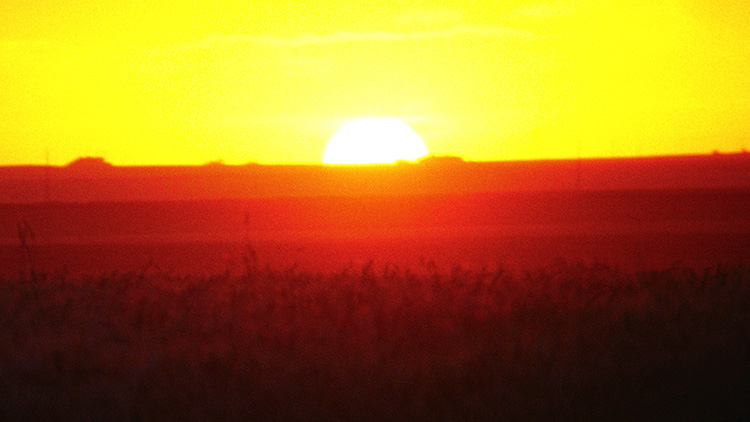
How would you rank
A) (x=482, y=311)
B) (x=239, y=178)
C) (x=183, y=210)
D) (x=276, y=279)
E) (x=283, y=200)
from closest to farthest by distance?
1. (x=482, y=311)
2. (x=276, y=279)
3. (x=183, y=210)
4. (x=283, y=200)
5. (x=239, y=178)

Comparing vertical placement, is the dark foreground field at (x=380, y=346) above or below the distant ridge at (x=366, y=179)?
below

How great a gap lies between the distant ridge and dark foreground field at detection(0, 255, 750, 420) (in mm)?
38953

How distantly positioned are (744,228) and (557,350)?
21888 millimetres

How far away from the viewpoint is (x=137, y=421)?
7.32m

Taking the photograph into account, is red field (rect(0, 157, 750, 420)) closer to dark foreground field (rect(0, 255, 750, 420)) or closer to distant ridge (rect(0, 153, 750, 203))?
dark foreground field (rect(0, 255, 750, 420))

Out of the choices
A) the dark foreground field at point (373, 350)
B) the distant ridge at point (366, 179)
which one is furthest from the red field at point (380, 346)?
the distant ridge at point (366, 179)

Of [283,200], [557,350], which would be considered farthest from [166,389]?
[283,200]

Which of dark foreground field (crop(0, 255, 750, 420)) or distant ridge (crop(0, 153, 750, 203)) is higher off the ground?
distant ridge (crop(0, 153, 750, 203))

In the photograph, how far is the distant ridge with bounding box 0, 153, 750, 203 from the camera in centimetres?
5988

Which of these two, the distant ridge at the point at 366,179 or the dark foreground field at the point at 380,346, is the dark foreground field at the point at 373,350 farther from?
the distant ridge at the point at 366,179

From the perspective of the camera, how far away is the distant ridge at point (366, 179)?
59.9 metres

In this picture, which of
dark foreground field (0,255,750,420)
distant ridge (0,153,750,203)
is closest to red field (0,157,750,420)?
dark foreground field (0,255,750,420)

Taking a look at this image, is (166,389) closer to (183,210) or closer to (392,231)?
(392,231)

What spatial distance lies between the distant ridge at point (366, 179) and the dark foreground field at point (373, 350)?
39.0 m
